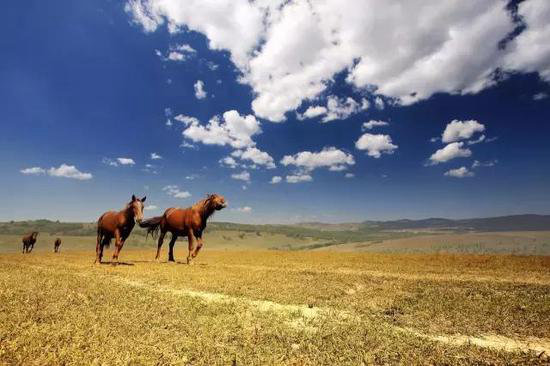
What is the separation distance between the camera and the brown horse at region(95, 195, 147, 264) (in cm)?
1766

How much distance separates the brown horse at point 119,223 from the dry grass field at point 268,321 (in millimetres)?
4505

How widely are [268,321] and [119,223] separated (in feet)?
42.4

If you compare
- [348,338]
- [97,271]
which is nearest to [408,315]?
[348,338]

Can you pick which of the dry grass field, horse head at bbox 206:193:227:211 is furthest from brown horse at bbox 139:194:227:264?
the dry grass field

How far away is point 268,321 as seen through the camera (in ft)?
25.8

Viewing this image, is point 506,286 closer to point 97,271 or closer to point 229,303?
point 229,303

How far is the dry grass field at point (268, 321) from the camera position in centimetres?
583

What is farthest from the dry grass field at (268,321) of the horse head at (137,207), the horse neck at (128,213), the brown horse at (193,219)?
the brown horse at (193,219)

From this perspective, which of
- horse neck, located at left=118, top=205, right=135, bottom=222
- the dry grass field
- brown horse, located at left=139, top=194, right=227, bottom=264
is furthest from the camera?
brown horse, located at left=139, top=194, right=227, bottom=264

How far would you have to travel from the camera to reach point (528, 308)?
9727 mm

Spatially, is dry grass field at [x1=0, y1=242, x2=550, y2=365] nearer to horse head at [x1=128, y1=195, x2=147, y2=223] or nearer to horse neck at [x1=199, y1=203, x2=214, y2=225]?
horse head at [x1=128, y1=195, x2=147, y2=223]

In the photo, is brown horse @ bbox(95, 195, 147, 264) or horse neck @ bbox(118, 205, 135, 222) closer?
brown horse @ bbox(95, 195, 147, 264)

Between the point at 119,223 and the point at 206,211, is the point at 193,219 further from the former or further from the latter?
the point at 119,223

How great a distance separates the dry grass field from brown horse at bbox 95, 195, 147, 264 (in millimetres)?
4505
